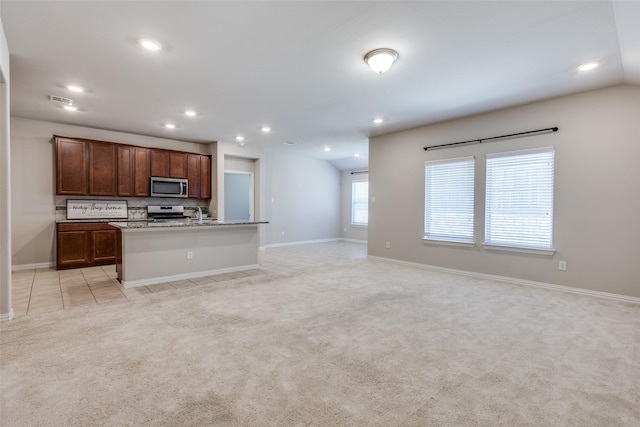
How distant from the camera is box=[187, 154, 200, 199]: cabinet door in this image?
23.3 ft

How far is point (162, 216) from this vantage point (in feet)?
22.5

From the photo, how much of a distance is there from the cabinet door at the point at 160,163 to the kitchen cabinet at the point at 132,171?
0.11 m

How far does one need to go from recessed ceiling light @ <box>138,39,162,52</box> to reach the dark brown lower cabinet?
4.13 m

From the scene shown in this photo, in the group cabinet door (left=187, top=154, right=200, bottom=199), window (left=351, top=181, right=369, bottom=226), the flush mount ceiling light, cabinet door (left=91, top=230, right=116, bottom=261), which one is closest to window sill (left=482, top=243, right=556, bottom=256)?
the flush mount ceiling light

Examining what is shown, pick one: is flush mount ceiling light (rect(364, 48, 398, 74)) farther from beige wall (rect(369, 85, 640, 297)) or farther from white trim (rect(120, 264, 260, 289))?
white trim (rect(120, 264, 260, 289))

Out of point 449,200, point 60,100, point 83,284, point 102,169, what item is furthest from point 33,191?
point 449,200

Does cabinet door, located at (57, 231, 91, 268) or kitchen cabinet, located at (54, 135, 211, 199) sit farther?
kitchen cabinet, located at (54, 135, 211, 199)

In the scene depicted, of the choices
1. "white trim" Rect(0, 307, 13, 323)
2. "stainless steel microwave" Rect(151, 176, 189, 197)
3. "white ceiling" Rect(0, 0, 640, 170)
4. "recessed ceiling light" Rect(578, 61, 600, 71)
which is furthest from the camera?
"stainless steel microwave" Rect(151, 176, 189, 197)

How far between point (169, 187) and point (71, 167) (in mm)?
1694

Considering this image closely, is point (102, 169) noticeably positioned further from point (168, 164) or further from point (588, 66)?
→ point (588, 66)

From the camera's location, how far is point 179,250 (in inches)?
190

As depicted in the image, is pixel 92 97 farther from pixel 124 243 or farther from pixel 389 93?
pixel 389 93

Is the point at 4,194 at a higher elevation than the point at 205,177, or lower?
lower

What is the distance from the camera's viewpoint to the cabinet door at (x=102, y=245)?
5723mm
